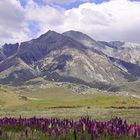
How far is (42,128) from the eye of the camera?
11.8 m

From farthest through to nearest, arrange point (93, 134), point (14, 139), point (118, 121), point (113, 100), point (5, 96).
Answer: point (5, 96) → point (113, 100) → point (118, 121) → point (14, 139) → point (93, 134)

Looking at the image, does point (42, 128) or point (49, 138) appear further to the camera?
point (42, 128)

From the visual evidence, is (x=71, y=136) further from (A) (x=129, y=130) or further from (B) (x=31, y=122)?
(B) (x=31, y=122)

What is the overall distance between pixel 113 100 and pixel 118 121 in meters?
65.5

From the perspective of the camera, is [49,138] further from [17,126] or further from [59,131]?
[17,126]

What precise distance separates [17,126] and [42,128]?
159 cm

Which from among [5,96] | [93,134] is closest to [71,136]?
[93,134]

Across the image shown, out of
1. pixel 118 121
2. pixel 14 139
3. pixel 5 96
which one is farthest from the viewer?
pixel 5 96

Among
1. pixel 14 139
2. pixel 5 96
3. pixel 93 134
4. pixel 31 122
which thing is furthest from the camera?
pixel 5 96

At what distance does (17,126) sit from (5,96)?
9036 cm

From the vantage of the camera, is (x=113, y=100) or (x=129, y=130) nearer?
(x=129, y=130)

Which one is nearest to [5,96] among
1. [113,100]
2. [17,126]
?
[113,100]

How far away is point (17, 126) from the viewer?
1316cm

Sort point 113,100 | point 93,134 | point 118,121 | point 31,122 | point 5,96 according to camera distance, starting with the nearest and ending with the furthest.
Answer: point 93,134, point 118,121, point 31,122, point 113,100, point 5,96
